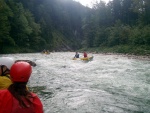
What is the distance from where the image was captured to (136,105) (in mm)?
8188

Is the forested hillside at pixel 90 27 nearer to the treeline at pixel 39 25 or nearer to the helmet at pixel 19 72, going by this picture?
the treeline at pixel 39 25

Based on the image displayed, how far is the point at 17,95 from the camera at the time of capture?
253cm

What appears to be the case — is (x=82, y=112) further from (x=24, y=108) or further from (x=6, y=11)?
(x=6, y=11)

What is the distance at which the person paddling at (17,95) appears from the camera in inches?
97.7

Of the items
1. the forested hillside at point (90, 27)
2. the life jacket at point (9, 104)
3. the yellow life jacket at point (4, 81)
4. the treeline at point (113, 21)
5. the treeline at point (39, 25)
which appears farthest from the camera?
the treeline at point (113, 21)

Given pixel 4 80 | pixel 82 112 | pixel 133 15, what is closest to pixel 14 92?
pixel 4 80

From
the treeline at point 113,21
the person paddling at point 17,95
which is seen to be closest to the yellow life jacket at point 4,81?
the person paddling at point 17,95

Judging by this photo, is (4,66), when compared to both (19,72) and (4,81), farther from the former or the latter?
(19,72)

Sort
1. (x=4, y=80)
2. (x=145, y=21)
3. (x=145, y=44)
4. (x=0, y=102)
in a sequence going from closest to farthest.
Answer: (x=0, y=102)
(x=4, y=80)
(x=145, y=44)
(x=145, y=21)

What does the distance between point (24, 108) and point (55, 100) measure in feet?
20.9

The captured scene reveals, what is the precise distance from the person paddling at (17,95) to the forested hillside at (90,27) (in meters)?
33.1

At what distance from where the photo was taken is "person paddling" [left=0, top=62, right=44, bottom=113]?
2.48m

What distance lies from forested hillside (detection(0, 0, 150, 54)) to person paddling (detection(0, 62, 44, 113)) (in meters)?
33.1

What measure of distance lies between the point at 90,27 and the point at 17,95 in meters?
69.4
